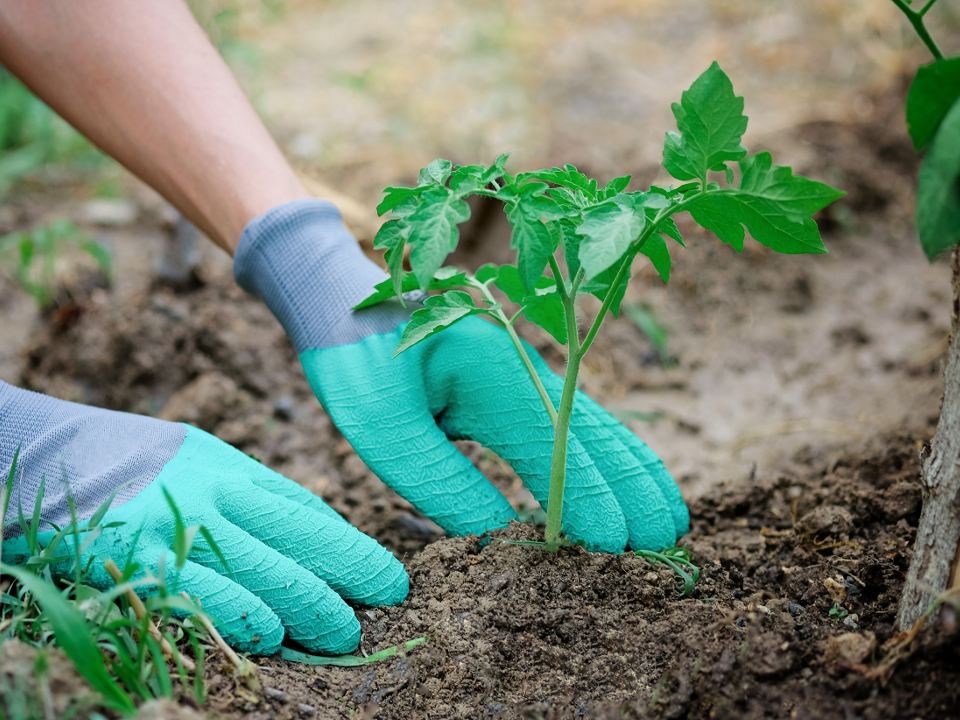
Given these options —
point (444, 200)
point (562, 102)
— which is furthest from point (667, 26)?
point (444, 200)

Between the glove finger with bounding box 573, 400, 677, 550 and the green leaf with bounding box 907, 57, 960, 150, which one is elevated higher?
the green leaf with bounding box 907, 57, 960, 150

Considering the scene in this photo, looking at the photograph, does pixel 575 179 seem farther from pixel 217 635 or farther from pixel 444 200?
pixel 217 635

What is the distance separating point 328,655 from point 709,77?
105cm

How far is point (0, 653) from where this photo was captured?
1.17 metres

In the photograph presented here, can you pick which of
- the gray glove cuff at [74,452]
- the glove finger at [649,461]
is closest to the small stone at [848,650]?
the glove finger at [649,461]

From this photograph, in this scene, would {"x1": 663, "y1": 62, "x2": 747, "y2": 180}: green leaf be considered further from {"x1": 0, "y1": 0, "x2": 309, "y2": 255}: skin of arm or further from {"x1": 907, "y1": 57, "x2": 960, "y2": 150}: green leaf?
{"x1": 0, "y1": 0, "x2": 309, "y2": 255}: skin of arm

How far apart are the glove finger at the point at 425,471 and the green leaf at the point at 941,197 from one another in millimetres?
943

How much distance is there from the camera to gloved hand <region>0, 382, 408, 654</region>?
4.84 ft

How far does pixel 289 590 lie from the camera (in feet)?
4.86

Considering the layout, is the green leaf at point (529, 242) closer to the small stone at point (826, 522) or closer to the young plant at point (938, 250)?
the young plant at point (938, 250)

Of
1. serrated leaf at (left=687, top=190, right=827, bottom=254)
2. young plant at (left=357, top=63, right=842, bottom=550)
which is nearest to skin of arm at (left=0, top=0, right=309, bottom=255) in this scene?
young plant at (left=357, top=63, right=842, bottom=550)

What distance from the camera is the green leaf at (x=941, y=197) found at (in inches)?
40.8

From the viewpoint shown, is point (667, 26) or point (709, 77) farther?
point (667, 26)

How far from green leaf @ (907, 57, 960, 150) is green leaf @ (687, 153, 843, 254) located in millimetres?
131
